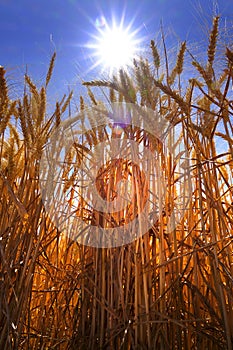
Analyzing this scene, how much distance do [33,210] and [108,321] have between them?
551mm

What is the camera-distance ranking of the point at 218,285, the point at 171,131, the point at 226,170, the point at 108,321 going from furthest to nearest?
the point at 226,170, the point at 171,131, the point at 108,321, the point at 218,285

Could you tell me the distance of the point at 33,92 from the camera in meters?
1.63

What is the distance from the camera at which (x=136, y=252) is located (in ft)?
4.03

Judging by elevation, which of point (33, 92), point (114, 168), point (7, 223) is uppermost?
point (33, 92)

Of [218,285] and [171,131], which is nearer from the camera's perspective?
[218,285]

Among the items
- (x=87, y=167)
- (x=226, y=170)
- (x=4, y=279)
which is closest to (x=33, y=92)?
(x=87, y=167)

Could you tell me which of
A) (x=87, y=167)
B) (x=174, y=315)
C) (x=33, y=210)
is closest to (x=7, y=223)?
(x=33, y=210)

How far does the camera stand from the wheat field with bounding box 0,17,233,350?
3.76ft

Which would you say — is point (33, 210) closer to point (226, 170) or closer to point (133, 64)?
point (133, 64)

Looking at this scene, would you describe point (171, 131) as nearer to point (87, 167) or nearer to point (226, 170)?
point (87, 167)

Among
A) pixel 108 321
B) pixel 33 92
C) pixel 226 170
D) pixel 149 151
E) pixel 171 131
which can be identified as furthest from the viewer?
pixel 226 170

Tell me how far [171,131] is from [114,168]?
30cm

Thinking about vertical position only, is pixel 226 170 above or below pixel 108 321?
above

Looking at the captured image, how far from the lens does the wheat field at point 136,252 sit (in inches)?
45.1
